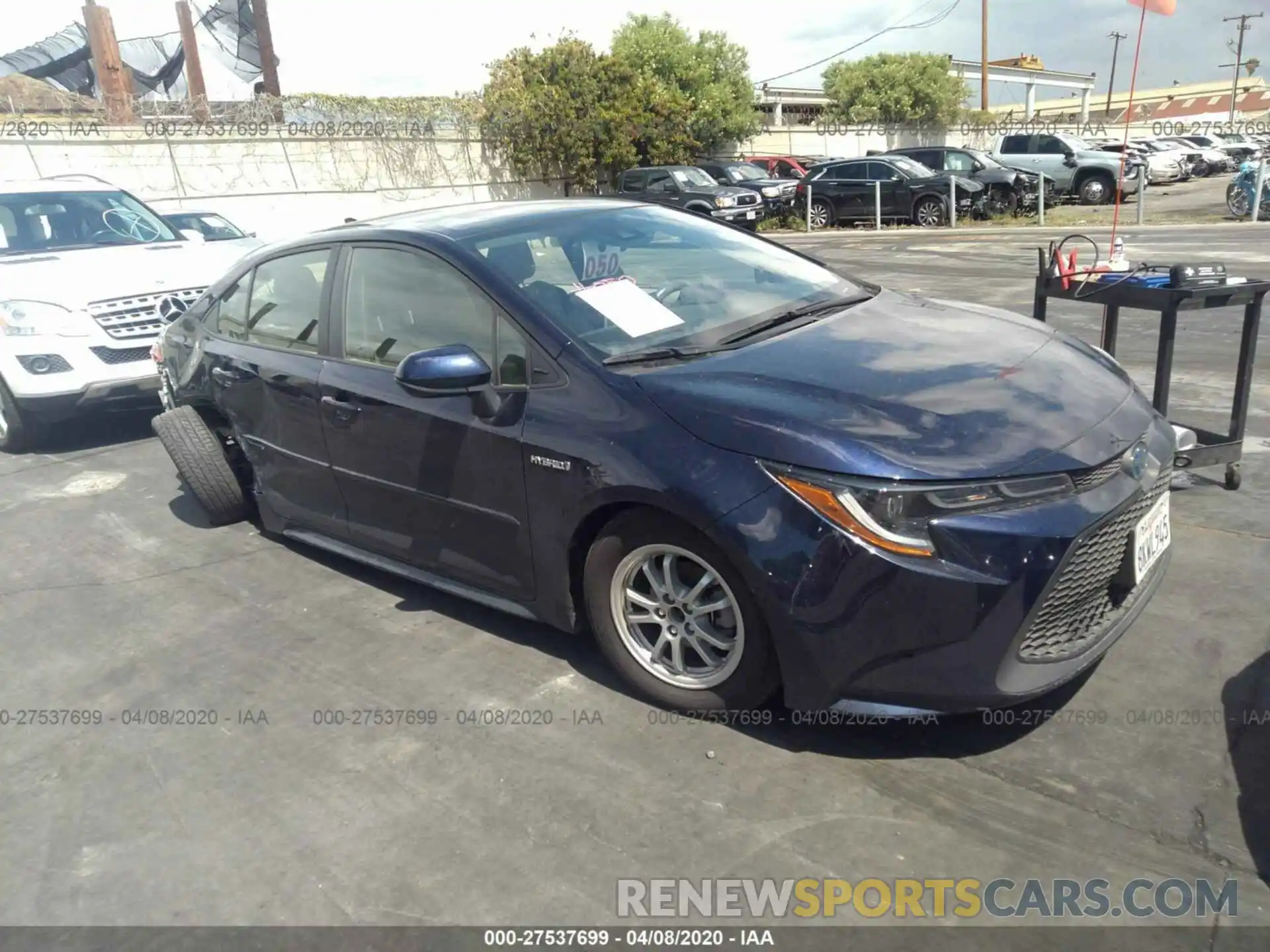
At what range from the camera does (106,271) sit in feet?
22.5

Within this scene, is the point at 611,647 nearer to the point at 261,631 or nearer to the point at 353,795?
the point at 353,795

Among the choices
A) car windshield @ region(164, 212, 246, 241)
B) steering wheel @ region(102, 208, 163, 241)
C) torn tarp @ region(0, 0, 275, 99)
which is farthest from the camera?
torn tarp @ region(0, 0, 275, 99)

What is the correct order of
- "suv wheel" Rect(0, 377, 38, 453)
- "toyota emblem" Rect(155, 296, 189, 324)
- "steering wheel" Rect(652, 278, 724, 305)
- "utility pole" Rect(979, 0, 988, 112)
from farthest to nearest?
"utility pole" Rect(979, 0, 988, 112) → "toyota emblem" Rect(155, 296, 189, 324) → "suv wheel" Rect(0, 377, 38, 453) → "steering wheel" Rect(652, 278, 724, 305)

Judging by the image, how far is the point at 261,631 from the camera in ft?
13.2

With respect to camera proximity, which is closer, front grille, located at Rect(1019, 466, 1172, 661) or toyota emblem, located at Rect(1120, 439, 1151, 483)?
front grille, located at Rect(1019, 466, 1172, 661)

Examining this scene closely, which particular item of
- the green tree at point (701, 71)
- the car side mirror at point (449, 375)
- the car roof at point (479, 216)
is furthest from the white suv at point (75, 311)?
the green tree at point (701, 71)

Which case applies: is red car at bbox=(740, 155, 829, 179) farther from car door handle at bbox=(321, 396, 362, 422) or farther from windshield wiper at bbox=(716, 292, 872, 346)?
car door handle at bbox=(321, 396, 362, 422)

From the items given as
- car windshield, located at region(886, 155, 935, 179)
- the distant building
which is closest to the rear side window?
car windshield, located at region(886, 155, 935, 179)

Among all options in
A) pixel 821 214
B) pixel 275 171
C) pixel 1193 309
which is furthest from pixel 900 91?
pixel 1193 309

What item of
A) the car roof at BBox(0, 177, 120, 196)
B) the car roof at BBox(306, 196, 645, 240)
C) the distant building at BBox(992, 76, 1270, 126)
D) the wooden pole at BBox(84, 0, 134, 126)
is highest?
the wooden pole at BBox(84, 0, 134, 126)

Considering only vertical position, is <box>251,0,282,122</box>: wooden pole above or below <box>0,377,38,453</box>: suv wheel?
above

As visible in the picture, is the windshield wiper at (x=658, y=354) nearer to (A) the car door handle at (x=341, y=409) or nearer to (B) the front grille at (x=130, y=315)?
(A) the car door handle at (x=341, y=409)

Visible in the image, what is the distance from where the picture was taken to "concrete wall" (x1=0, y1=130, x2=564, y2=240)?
21.0m

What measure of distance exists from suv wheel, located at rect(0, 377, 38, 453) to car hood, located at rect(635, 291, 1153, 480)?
5556mm
